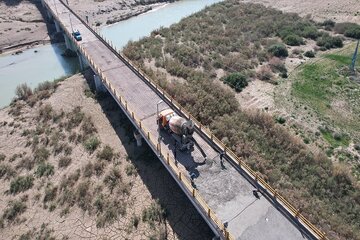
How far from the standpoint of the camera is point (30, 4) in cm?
8056

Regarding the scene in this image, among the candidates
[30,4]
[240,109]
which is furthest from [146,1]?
[240,109]

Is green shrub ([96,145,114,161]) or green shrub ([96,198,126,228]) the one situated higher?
green shrub ([96,145,114,161])

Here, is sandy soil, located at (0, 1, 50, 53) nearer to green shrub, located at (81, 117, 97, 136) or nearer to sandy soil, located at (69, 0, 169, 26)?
sandy soil, located at (69, 0, 169, 26)

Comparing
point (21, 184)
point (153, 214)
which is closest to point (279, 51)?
point (153, 214)

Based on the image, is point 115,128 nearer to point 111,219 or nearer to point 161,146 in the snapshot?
point 161,146

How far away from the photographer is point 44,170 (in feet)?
96.1

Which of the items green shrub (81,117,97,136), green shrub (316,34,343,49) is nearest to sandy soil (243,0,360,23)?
green shrub (316,34,343,49)

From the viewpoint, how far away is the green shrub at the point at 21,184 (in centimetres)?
2784

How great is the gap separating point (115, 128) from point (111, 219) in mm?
11576

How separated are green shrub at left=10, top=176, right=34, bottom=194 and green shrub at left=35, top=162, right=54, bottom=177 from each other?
839 mm

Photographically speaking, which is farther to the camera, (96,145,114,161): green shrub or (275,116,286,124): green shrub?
(275,116,286,124): green shrub

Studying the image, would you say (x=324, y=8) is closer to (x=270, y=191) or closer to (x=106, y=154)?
(x=270, y=191)

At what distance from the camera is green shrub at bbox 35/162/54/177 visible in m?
29.0

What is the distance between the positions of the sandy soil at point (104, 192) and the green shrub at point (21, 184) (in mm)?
428
